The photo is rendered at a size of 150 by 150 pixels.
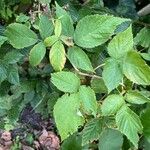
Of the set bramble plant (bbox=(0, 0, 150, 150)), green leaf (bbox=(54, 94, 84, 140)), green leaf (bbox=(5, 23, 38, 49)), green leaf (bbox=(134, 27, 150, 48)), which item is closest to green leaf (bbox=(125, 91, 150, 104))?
bramble plant (bbox=(0, 0, 150, 150))

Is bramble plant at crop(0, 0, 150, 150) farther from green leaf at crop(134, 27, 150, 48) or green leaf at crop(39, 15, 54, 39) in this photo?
green leaf at crop(134, 27, 150, 48)

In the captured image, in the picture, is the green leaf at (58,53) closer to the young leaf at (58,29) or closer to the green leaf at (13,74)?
the young leaf at (58,29)

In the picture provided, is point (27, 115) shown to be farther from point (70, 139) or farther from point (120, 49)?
point (120, 49)

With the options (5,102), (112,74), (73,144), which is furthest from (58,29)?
(5,102)

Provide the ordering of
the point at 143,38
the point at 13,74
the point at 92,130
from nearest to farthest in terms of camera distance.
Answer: the point at 92,130 < the point at 13,74 < the point at 143,38

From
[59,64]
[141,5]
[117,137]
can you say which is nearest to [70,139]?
[117,137]

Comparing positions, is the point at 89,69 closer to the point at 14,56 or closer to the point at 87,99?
the point at 87,99
